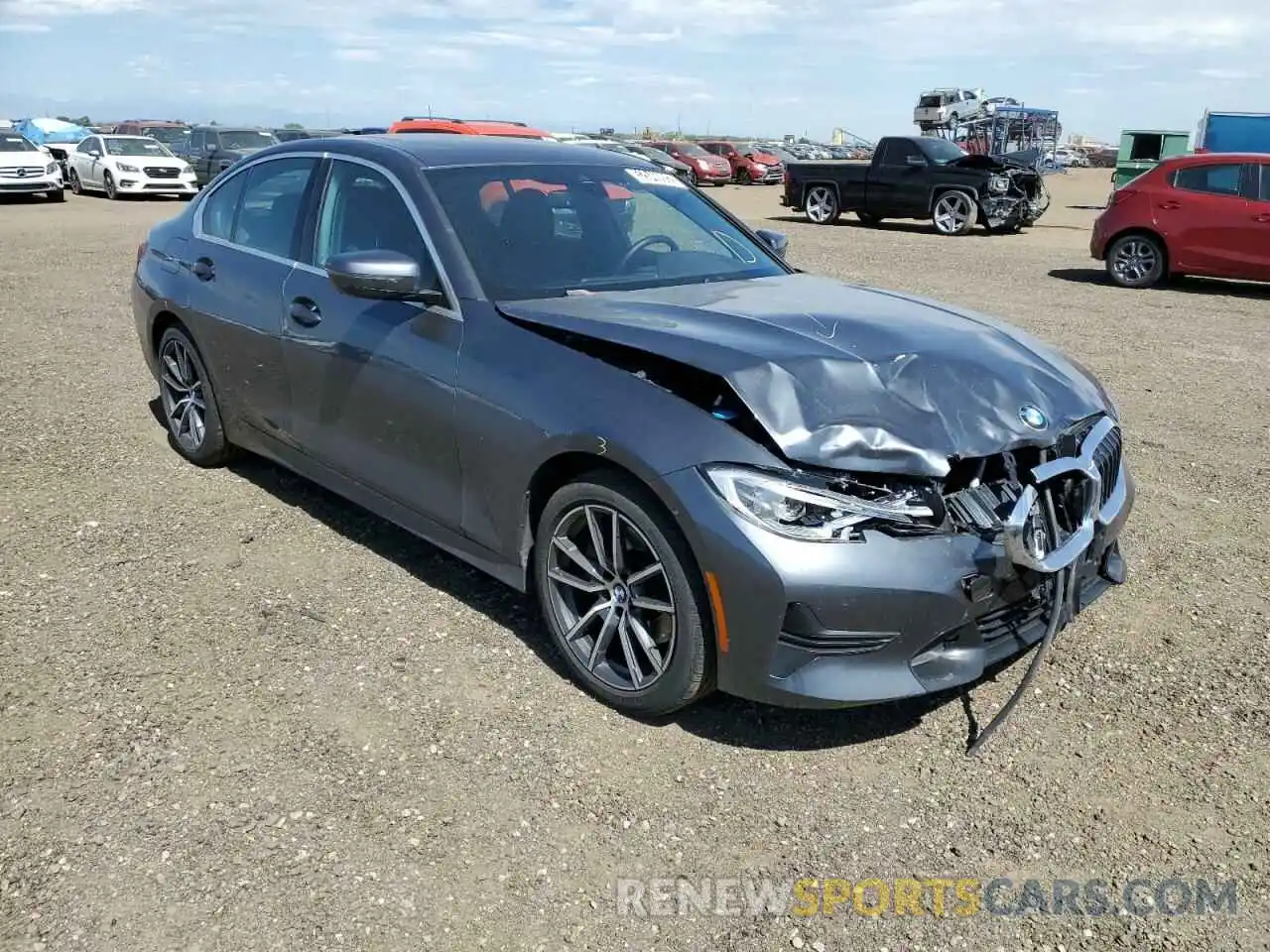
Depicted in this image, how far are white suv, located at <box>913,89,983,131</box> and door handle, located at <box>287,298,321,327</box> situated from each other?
33.2m

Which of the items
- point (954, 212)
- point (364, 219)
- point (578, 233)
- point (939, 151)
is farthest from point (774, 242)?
point (939, 151)

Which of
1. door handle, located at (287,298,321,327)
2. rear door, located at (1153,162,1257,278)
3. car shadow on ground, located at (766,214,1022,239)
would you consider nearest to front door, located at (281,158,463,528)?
door handle, located at (287,298,321,327)

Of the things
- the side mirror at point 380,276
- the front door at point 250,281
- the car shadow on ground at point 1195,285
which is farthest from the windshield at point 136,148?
the side mirror at point 380,276

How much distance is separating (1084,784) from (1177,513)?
261cm

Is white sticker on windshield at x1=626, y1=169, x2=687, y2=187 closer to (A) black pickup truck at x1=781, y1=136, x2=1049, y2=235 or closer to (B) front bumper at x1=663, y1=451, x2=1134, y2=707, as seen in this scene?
(B) front bumper at x1=663, y1=451, x2=1134, y2=707

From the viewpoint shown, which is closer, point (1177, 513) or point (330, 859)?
point (330, 859)

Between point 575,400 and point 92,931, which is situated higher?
point 575,400

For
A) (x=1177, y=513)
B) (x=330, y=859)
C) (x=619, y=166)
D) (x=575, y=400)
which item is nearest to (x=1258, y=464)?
(x=1177, y=513)

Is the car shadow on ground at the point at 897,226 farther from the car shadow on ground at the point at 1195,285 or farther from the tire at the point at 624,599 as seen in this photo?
the tire at the point at 624,599

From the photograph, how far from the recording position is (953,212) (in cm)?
1988

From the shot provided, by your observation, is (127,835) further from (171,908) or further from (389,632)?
(389,632)

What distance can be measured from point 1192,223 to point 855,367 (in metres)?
11.3

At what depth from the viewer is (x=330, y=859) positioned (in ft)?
9.28

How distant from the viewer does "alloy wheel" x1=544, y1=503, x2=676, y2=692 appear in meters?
3.33
